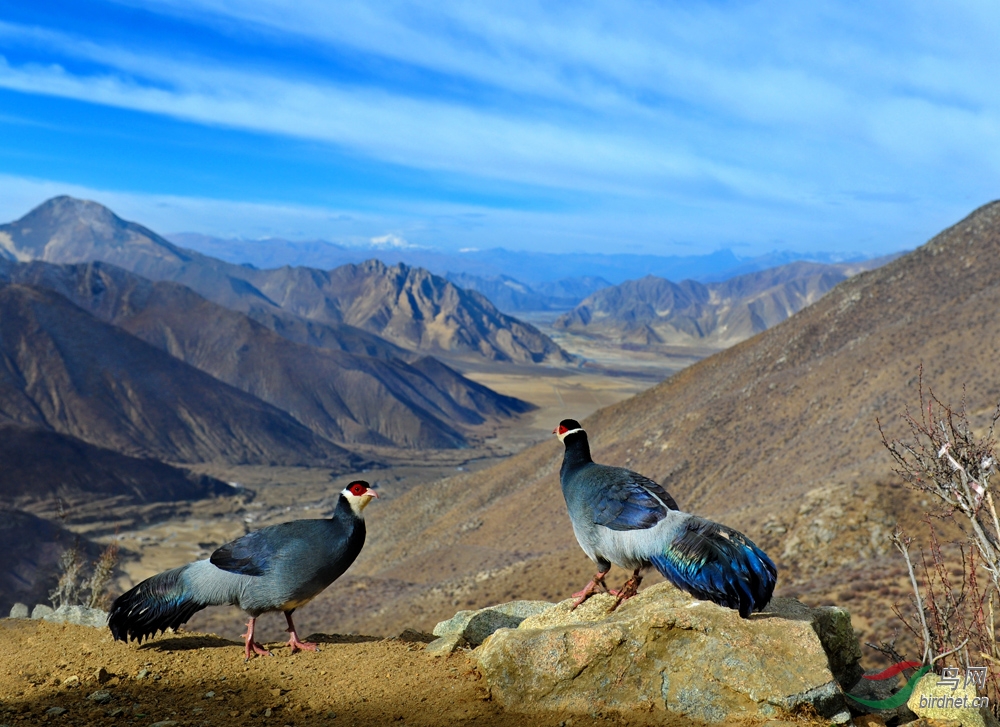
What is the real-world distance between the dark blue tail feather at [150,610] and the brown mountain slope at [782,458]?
13.2 m

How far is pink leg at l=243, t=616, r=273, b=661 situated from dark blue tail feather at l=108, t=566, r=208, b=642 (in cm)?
59

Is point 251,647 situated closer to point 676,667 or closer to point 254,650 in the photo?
point 254,650

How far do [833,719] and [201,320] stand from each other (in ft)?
492

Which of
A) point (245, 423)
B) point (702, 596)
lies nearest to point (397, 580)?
point (702, 596)

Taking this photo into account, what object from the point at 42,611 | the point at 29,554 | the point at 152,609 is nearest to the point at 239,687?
the point at 152,609

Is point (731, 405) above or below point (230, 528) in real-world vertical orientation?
above

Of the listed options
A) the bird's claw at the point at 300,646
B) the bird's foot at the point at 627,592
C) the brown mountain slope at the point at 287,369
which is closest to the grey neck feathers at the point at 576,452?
the bird's foot at the point at 627,592

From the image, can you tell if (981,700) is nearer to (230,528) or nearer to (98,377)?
(230,528)

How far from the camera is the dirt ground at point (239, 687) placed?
6.07 metres

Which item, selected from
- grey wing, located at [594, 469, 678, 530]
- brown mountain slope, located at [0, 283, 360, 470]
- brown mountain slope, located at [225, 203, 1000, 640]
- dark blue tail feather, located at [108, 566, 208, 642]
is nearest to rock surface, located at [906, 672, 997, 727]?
grey wing, located at [594, 469, 678, 530]

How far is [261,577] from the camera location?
7625 millimetres

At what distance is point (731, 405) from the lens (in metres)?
46.1

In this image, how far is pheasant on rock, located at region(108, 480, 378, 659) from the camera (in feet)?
24.9

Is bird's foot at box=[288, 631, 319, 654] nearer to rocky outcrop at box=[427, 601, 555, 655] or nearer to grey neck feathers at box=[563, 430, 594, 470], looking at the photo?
rocky outcrop at box=[427, 601, 555, 655]
